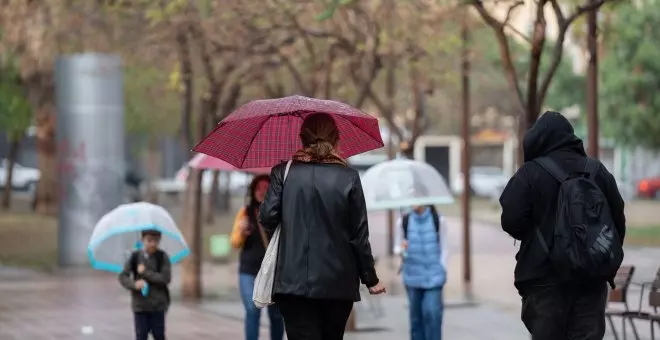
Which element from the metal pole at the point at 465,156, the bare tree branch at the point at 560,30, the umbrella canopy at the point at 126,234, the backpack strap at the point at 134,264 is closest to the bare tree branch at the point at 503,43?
the bare tree branch at the point at 560,30

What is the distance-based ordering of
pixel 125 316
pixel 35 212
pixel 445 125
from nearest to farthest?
pixel 125 316 < pixel 35 212 < pixel 445 125

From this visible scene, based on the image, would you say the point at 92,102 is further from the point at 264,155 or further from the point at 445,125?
the point at 445,125

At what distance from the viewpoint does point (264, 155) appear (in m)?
Result: 8.35

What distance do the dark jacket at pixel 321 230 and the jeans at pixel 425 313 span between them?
4.73 m

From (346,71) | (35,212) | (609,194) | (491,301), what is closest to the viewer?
(609,194)

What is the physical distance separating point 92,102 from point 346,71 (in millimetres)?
4586

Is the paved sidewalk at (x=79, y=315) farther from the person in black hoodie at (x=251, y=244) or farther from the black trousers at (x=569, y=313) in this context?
the black trousers at (x=569, y=313)

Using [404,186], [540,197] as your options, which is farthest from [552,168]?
[404,186]

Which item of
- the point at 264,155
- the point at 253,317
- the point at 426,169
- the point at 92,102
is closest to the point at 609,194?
the point at 264,155

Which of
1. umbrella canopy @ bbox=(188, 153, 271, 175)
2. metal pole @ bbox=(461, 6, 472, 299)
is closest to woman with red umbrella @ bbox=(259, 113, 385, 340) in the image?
umbrella canopy @ bbox=(188, 153, 271, 175)

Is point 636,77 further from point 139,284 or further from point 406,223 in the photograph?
point 139,284

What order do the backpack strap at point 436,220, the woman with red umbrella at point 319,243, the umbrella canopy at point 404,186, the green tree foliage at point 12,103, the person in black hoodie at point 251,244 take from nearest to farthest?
the woman with red umbrella at point 319,243 < the person in black hoodie at point 251,244 < the backpack strap at point 436,220 < the umbrella canopy at point 404,186 < the green tree foliage at point 12,103

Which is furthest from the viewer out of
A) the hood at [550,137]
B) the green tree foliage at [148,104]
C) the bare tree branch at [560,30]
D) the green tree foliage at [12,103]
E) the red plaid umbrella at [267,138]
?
the green tree foliage at [148,104]

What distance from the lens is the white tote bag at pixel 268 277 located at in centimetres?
705
